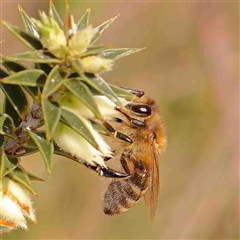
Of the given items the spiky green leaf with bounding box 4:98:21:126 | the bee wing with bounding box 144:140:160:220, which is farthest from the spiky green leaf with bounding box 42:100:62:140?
the bee wing with bounding box 144:140:160:220

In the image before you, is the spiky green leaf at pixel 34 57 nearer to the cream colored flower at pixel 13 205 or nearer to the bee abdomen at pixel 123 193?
the cream colored flower at pixel 13 205

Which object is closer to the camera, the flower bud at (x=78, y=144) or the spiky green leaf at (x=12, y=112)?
the flower bud at (x=78, y=144)

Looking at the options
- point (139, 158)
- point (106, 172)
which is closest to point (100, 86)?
point (106, 172)

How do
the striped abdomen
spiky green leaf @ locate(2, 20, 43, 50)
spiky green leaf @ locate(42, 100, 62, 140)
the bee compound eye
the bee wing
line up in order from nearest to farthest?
spiky green leaf @ locate(42, 100, 62, 140)
spiky green leaf @ locate(2, 20, 43, 50)
the bee compound eye
the bee wing
the striped abdomen

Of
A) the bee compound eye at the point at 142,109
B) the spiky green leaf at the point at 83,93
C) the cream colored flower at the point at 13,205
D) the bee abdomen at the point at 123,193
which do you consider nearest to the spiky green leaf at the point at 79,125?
the spiky green leaf at the point at 83,93

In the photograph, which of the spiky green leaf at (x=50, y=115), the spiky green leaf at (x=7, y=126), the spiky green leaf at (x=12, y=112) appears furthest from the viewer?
the spiky green leaf at (x=12, y=112)

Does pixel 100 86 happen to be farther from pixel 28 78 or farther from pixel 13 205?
pixel 13 205

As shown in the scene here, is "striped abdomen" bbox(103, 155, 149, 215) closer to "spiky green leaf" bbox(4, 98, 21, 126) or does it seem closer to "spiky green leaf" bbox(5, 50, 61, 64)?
"spiky green leaf" bbox(4, 98, 21, 126)
